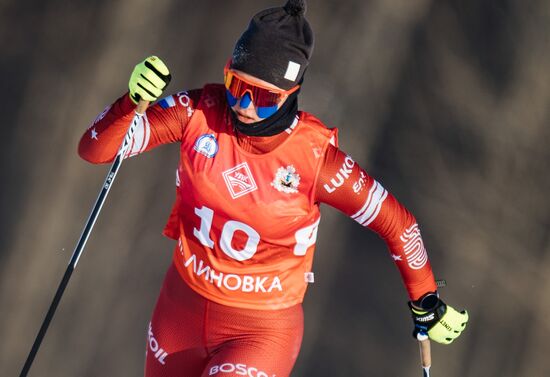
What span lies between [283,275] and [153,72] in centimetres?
71

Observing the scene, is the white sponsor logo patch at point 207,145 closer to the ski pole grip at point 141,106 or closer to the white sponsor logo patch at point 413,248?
the ski pole grip at point 141,106

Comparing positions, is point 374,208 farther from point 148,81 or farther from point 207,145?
point 148,81

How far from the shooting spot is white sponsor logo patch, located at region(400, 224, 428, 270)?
2646mm

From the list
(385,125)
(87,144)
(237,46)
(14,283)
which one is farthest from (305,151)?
(14,283)

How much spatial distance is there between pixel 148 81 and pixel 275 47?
0.35m

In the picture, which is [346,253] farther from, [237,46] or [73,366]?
[237,46]

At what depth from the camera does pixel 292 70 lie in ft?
7.83

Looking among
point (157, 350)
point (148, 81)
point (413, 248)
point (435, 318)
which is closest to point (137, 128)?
point (148, 81)

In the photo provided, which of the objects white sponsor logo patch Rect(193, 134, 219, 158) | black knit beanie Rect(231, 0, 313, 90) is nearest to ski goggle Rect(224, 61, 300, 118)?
black knit beanie Rect(231, 0, 313, 90)

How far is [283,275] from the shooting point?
262 cm

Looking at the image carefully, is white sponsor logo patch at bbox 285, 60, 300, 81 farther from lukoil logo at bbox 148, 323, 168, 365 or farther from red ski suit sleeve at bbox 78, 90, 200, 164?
lukoil logo at bbox 148, 323, 168, 365

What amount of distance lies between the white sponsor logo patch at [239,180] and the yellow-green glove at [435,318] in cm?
69

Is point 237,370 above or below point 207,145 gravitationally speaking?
below

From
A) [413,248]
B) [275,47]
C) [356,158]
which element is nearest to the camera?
[275,47]
